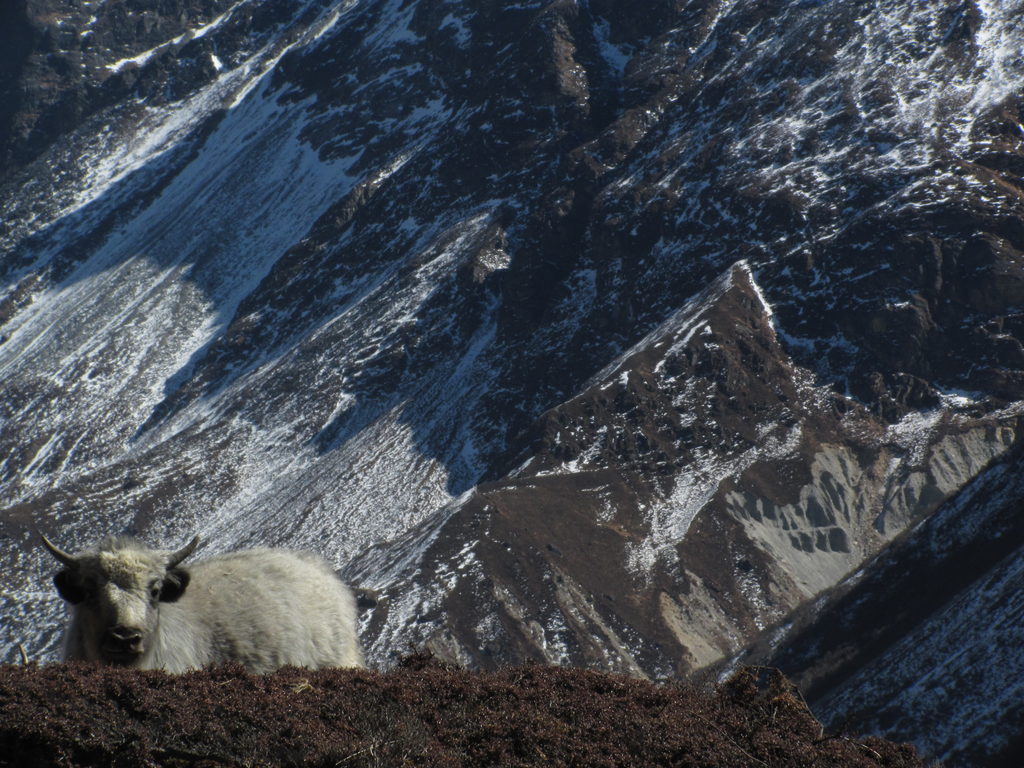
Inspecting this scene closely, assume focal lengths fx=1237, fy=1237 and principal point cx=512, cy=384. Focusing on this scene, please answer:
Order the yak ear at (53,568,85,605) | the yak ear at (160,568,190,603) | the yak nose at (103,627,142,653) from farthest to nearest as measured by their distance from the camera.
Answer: the yak ear at (160,568,190,603) → the yak ear at (53,568,85,605) → the yak nose at (103,627,142,653)

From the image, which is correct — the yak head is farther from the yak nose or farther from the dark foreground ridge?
the dark foreground ridge

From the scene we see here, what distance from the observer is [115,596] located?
14.1 metres

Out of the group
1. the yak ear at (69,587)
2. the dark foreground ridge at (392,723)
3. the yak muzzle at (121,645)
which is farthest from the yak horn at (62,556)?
the dark foreground ridge at (392,723)

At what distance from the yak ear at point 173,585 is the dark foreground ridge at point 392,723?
4.61 feet

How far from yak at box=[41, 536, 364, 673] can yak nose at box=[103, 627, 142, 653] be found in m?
0.01

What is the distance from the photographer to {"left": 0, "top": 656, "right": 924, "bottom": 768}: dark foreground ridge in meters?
11.8

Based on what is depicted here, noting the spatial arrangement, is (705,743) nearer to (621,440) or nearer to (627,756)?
(627,756)

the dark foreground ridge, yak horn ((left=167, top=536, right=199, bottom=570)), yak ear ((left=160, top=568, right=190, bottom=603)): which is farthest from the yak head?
the dark foreground ridge

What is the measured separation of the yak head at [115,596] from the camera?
14023 mm

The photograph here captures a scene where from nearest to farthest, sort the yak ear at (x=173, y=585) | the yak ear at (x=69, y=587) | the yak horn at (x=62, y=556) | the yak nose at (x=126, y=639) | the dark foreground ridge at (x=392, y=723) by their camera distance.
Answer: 1. the dark foreground ridge at (x=392, y=723)
2. the yak horn at (x=62, y=556)
3. the yak nose at (x=126, y=639)
4. the yak ear at (x=69, y=587)
5. the yak ear at (x=173, y=585)

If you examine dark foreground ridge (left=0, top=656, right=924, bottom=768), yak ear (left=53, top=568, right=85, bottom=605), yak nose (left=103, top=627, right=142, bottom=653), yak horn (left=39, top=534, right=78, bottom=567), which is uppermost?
yak horn (left=39, top=534, right=78, bottom=567)

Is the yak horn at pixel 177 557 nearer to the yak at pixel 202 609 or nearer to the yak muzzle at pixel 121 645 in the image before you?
the yak at pixel 202 609

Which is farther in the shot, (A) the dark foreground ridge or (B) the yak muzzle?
(B) the yak muzzle

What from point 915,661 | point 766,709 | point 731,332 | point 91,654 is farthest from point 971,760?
point 731,332
